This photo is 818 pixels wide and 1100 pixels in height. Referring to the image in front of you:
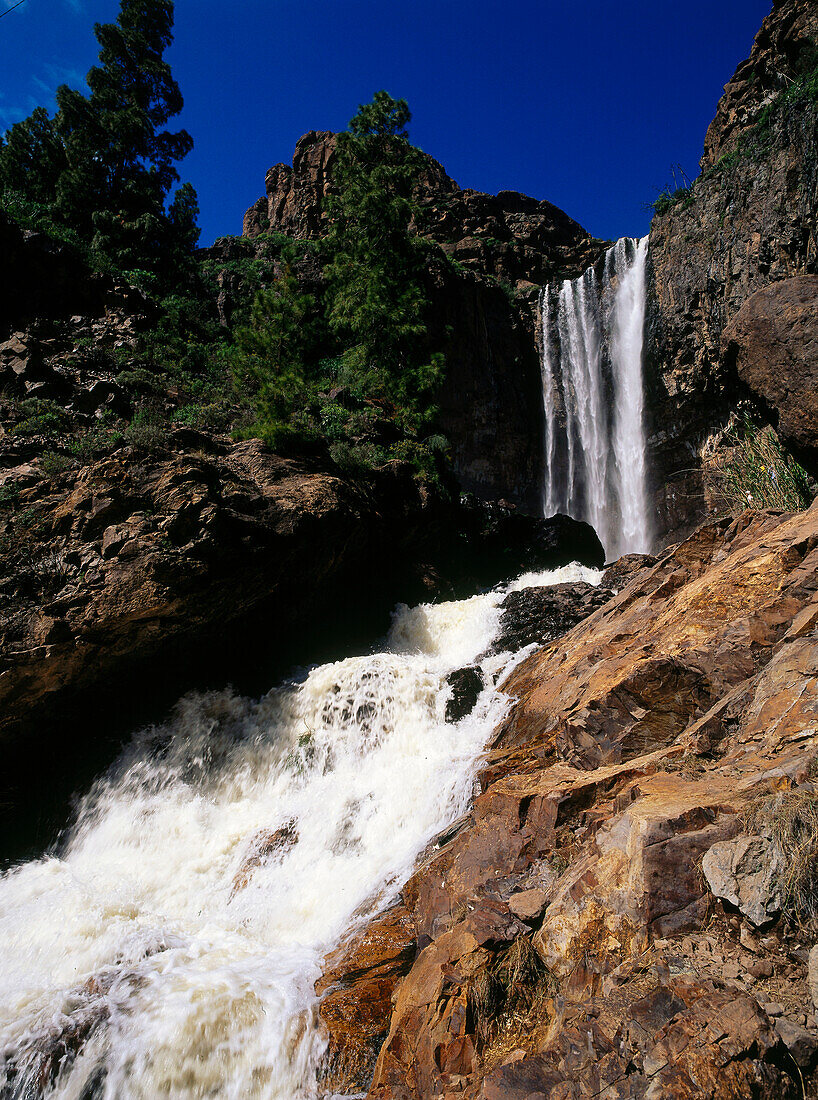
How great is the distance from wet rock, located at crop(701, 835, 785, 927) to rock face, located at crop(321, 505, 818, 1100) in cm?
2

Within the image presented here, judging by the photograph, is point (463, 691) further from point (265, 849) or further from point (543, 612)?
point (265, 849)

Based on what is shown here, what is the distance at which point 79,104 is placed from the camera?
2134cm

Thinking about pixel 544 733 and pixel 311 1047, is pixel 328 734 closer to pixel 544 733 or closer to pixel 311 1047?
pixel 544 733

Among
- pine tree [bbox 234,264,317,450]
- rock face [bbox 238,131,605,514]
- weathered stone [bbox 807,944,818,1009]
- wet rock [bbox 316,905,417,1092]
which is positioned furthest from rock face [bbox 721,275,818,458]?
rock face [bbox 238,131,605,514]

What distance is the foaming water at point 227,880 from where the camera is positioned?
139 inches

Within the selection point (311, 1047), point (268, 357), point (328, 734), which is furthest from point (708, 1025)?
point (268, 357)

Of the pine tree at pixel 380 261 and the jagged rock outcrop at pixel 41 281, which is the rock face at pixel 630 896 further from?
the jagged rock outcrop at pixel 41 281

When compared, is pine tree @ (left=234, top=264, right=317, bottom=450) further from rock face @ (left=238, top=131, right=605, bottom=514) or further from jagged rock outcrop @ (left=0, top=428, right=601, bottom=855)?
rock face @ (left=238, top=131, right=605, bottom=514)

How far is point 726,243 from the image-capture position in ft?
50.7

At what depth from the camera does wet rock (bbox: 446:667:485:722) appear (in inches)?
307

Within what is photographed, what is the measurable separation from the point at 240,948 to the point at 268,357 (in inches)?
495

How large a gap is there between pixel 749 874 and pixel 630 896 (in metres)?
0.66

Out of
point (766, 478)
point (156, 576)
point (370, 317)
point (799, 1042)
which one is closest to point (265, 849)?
point (156, 576)

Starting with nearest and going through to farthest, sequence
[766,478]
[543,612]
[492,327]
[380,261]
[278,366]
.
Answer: [766,478], [543,612], [278,366], [380,261], [492,327]
